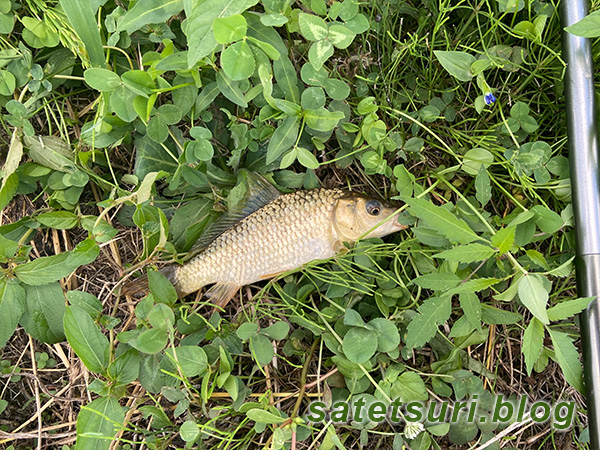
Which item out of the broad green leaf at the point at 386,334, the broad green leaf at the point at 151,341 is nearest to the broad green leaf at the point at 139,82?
the broad green leaf at the point at 151,341

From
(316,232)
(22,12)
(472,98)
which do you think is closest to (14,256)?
(22,12)

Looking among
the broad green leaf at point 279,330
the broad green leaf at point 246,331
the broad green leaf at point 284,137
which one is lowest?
the broad green leaf at point 279,330

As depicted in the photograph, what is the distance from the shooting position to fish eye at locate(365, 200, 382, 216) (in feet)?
5.41

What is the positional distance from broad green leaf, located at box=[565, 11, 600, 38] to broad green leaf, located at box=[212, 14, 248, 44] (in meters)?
0.94

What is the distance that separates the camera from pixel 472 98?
5.96 ft

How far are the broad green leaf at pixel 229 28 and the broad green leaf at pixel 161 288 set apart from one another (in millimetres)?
799

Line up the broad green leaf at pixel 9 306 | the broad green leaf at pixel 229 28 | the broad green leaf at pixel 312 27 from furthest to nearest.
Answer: the broad green leaf at pixel 9 306 < the broad green leaf at pixel 312 27 < the broad green leaf at pixel 229 28

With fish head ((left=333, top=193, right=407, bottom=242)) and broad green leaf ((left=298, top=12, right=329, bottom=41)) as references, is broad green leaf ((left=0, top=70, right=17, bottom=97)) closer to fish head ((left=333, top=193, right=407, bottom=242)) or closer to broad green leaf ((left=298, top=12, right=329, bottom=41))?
broad green leaf ((left=298, top=12, right=329, bottom=41))

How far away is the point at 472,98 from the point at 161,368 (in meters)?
1.55

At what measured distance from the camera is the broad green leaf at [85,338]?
149 centimetres

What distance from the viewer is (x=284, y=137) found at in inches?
61.3

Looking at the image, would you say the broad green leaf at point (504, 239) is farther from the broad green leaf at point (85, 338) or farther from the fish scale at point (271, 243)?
the broad green leaf at point (85, 338)

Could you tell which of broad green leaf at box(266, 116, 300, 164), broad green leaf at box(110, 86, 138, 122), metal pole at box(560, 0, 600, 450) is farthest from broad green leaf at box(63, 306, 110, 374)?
metal pole at box(560, 0, 600, 450)

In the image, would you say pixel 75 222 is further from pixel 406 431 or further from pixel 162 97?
pixel 406 431
